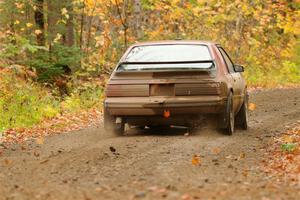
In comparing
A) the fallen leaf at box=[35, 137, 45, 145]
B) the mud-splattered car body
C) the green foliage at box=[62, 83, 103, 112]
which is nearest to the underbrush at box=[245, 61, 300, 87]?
the green foliage at box=[62, 83, 103, 112]

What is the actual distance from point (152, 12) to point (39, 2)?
1477cm

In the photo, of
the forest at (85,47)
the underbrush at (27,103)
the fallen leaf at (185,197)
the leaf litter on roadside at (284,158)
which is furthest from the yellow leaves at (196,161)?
the forest at (85,47)

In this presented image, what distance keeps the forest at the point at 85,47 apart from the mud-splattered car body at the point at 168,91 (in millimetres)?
3660

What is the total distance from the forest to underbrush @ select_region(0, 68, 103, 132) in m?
0.02

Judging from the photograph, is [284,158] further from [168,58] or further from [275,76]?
[275,76]

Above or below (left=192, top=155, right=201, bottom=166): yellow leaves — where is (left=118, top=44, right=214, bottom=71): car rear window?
above

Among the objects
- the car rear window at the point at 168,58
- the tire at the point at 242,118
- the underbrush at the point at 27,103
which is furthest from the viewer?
the underbrush at the point at 27,103

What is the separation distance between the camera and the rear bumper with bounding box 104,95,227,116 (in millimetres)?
10492

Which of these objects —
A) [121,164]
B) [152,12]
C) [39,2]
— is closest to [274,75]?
[152,12]

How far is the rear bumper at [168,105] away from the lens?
1049cm

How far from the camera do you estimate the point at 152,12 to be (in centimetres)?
3425

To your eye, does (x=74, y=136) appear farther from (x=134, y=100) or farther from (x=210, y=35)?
(x=210, y=35)

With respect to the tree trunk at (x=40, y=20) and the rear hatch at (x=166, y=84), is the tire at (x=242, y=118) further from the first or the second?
the tree trunk at (x=40, y=20)

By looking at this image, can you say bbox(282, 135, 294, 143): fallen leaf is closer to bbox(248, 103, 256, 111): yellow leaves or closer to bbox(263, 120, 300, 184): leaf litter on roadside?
bbox(263, 120, 300, 184): leaf litter on roadside
